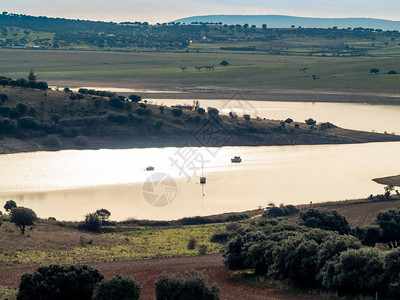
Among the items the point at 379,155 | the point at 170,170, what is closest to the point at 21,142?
the point at 170,170

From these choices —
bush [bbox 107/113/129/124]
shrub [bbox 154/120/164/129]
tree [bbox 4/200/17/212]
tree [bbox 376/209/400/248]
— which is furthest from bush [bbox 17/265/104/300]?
bush [bbox 107/113/129/124]

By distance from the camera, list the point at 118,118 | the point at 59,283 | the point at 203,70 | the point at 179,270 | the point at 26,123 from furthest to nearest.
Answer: the point at 203,70 < the point at 118,118 < the point at 26,123 < the point at 179,270 < the point at 59,283

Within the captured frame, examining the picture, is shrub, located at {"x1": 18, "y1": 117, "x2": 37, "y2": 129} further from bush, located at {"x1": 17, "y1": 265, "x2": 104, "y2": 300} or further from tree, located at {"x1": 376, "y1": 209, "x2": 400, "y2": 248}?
bush, located at {"x1": 17, "y1": 265, "x2": 104, "y2": 300}

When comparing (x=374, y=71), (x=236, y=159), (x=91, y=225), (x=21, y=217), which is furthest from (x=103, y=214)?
(x=374, y=71)

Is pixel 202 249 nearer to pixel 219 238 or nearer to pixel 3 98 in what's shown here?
pixel 219 238

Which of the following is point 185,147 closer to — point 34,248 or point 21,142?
point 21,142

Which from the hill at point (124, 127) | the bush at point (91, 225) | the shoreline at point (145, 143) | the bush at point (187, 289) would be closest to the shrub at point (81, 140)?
the hill at point (124, 127)

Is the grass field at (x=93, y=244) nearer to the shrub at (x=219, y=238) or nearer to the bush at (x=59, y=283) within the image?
the shrub at (x=219, y=238)

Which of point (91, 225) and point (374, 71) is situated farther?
point (374, 71)
